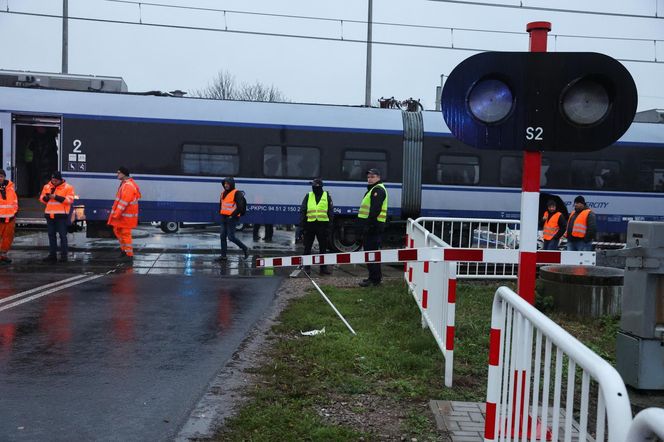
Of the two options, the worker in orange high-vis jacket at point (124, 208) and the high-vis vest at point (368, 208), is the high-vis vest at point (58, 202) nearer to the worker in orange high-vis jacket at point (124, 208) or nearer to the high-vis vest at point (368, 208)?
the worker in orange high-vis jacket at point (124, 208)

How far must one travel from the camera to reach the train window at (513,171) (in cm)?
1512

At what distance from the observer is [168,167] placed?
14.4 metres

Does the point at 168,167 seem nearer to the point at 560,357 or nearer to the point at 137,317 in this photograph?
the point at 137,317

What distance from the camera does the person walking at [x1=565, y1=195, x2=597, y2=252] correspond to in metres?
11.2

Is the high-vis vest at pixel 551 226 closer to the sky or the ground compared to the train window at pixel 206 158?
closer to the ground

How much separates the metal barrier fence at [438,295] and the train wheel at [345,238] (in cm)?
693

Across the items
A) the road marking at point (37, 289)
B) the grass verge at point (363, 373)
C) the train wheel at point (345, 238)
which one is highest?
the train wheel at point (345, 238)

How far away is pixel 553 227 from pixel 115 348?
27.9 feet

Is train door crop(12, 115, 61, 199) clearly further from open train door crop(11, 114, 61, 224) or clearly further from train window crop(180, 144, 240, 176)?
train window crop(180, 144, 240, 176)

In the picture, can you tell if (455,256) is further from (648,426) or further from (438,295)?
(648,426)

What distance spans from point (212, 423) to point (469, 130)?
2.58 metres

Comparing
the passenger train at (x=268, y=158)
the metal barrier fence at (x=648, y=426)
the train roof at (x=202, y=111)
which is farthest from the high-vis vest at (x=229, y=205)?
the metal barrier fence at (x=648, y=426)

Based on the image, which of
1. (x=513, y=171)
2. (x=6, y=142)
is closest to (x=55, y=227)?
(x=6, y=142)

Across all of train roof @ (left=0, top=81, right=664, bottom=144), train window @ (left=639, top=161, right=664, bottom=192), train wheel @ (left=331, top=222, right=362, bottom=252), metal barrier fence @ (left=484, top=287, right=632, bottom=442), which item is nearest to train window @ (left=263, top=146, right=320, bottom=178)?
train roof @ (left=0, top=81, right=664, bottom=144)
